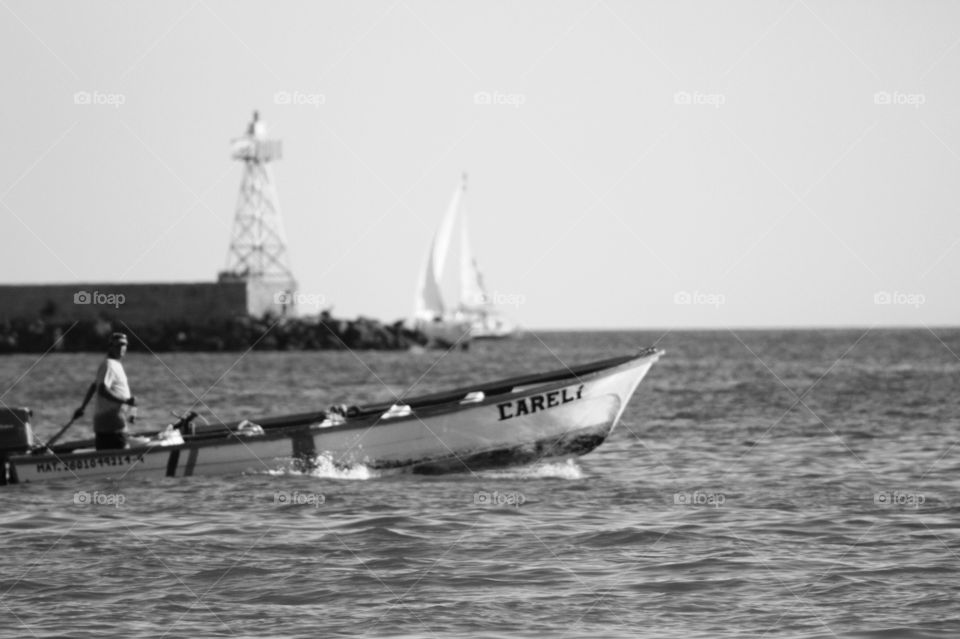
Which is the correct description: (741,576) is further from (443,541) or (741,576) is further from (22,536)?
(22,536)

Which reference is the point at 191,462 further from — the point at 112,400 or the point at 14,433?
the point at 14,433

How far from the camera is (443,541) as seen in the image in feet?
45.0

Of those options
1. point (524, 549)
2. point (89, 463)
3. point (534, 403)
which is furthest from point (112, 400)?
point (524, 549)

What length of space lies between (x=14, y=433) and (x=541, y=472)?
6809mm

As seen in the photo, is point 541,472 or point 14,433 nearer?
point 14,433

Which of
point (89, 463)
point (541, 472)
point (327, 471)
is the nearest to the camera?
point (89, 463)

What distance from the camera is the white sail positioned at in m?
92.2

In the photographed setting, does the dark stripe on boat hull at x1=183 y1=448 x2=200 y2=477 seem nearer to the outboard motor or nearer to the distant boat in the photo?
the outboard motor

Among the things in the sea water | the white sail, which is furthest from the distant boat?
the sea water

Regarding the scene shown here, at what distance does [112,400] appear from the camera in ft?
57.2

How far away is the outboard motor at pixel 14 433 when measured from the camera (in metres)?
18.3

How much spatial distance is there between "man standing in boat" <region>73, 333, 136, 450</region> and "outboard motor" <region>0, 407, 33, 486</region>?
1116 millimetres

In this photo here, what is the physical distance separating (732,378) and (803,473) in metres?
34.3

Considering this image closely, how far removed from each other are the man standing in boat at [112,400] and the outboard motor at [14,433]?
3.66 feet
